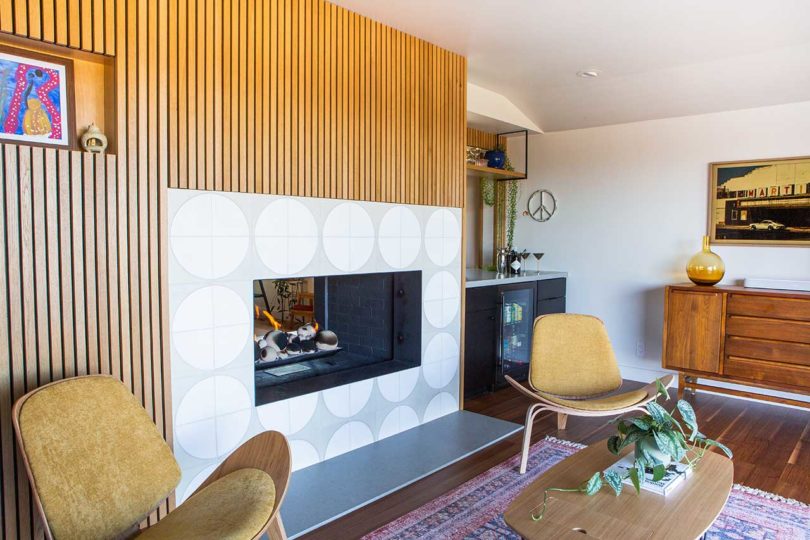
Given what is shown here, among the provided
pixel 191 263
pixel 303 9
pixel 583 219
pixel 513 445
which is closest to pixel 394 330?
pixel 513 445

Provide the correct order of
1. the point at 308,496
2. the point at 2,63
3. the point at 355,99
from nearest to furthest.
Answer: the point at 2,63 → the point at 308,496 → the point at 355,99

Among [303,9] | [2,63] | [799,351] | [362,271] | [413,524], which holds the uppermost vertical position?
[303,9]

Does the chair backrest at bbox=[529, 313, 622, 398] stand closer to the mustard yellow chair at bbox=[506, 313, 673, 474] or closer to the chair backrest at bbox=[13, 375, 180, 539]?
the mustard yellow chair at bbox=[506, 313, 673, 474]

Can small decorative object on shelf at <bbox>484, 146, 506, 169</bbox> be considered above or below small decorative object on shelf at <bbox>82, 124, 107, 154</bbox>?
above

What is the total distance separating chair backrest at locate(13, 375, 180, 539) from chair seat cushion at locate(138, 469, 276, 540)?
Answer: 5.0 inches

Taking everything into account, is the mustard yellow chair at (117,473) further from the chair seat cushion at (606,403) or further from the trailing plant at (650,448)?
the chair seat cushion at (606,403)

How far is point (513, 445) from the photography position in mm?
3482

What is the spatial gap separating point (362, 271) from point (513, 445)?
1430 millimetres

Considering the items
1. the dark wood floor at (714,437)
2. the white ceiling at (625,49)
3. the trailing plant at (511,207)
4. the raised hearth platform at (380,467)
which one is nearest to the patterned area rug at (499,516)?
the dark wood floor at (714,437)

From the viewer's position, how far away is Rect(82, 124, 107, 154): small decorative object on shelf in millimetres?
2275

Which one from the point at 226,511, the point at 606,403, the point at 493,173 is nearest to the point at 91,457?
the point at 226,511

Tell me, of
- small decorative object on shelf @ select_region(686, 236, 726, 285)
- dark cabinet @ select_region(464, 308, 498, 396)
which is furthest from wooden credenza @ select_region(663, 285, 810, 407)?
dark cabinet @ select_region(464, 308, 498, 396)

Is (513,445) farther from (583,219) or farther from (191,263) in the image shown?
(583,219)

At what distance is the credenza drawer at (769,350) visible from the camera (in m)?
3.94
